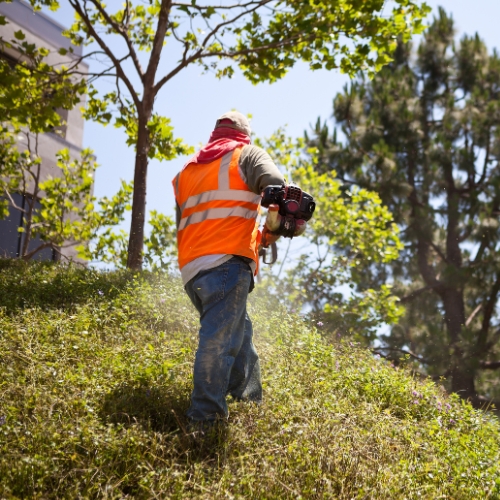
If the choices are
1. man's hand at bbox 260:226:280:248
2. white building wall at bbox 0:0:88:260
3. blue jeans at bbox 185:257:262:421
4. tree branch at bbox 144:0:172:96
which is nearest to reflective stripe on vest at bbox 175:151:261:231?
man's hand at bbox 260:226:280:248

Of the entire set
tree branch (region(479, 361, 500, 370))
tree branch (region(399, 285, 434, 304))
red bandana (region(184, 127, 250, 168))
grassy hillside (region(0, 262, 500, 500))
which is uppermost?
tree branch (region(399, 285, 434, 304))

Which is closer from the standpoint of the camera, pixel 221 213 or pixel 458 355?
pixel 221 213

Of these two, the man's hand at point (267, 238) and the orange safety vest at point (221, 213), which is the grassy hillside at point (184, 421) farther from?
the man's hand at point (267, 238)

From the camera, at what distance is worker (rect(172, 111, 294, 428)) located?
3816 mm

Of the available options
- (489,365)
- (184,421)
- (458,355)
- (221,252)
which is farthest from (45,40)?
(184,421)

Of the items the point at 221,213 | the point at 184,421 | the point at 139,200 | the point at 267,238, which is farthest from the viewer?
the point at 139,200

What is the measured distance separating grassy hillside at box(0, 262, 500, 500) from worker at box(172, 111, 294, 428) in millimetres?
245

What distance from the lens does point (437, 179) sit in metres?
18.1

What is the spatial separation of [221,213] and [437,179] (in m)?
15.4

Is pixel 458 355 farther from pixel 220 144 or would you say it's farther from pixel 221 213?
pixel 221 213

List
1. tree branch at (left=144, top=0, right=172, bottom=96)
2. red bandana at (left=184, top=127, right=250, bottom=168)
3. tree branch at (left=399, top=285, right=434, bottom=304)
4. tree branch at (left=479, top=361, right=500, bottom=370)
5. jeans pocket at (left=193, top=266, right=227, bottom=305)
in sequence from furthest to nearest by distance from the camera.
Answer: tree branch at (left=399, top=285, right=434, bottom=304) → tree branch at (left=479, top=361, right=500, bottom=370) → tree branch at (left=144, top=0, right=172, bottom=96) → red bandana at (left=184, top=127, right=250, bottom=168) → jeans pocket at (left=193, top=266, right=227, bottom=305)

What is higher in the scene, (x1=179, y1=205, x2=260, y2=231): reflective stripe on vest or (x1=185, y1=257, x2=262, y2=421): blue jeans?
(x1=179, y1=205, x2=260, y2=231): reflective stripe on vest

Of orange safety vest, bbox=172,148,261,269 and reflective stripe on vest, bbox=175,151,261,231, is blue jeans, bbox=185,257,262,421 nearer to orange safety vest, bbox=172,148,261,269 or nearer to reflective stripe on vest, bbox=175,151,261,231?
orange safety vest, bbox=172,148,261,269

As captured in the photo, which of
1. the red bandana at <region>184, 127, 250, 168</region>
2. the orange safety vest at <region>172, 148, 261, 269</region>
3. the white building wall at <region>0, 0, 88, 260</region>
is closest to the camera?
the orange safety vest at <region>172, 148, 261, 269</region>
